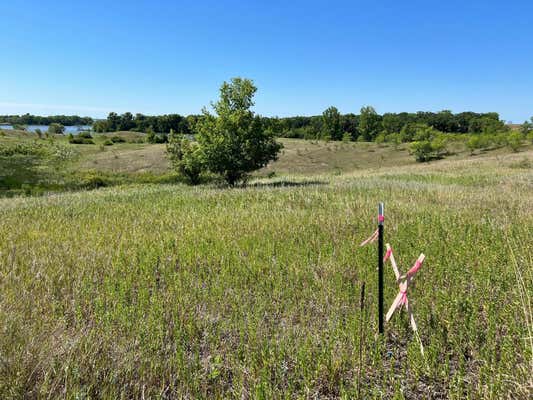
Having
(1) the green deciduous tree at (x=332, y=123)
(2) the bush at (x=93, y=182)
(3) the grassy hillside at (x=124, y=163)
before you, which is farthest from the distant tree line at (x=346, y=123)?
(2) the bush at (x=93, y=182)

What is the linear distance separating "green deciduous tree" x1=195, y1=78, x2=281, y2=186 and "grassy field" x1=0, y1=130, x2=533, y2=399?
12.9 metres

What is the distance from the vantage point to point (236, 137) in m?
21.0

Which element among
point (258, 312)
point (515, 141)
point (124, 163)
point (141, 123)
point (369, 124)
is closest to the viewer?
point (258, 312)

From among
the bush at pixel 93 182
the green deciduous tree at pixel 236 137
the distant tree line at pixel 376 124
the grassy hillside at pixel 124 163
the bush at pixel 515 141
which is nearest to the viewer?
the green deciduous tree at pixel 236 137

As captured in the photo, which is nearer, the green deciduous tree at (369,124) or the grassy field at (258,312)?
the grassy field at (258,312)

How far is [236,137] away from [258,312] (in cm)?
1784

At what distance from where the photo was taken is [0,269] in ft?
17.8

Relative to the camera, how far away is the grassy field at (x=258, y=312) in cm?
294

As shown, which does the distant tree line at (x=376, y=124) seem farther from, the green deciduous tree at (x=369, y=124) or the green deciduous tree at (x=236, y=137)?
the green deciduous tree at (x=236, y=137)

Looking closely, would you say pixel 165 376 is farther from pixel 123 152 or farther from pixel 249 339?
pixel 123 152

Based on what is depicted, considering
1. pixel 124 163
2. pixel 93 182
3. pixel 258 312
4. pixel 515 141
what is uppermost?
pixel 515 141

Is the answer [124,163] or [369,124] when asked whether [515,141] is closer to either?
[124,163]

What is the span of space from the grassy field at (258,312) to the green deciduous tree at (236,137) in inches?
507

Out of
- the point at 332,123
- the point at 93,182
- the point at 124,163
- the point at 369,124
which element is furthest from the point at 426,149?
the point at 332,123
